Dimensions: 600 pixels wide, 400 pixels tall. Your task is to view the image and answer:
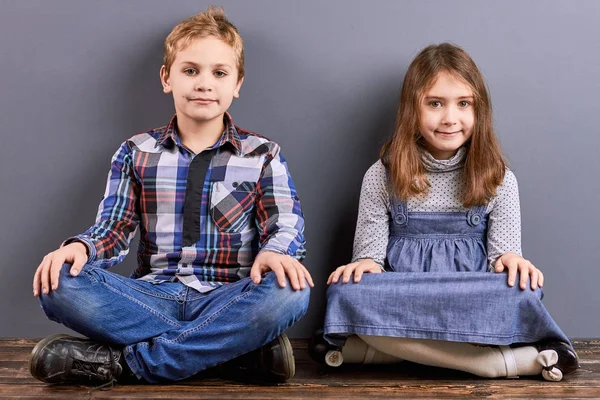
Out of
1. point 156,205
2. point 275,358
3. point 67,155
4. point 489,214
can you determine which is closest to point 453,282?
point 489,214

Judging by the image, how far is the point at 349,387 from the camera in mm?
1331

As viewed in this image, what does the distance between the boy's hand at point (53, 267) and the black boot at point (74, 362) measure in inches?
3.9

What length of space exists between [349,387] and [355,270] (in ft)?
0.79

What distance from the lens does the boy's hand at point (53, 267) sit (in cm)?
128

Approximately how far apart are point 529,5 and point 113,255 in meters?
1.07

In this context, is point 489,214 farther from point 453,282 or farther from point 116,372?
point 116,372

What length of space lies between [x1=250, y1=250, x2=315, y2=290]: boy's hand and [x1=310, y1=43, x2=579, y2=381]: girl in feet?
0.40

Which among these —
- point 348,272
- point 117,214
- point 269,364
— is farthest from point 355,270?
point 117,214

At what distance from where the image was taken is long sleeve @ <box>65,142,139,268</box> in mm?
1450

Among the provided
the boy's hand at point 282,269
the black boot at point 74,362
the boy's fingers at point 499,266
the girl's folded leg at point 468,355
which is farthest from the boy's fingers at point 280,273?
the boy's fingers at point 499,266

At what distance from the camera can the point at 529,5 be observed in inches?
64.9

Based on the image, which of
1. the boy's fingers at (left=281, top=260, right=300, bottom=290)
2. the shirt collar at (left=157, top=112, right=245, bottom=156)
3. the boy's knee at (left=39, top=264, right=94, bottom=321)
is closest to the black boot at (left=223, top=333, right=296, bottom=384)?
the boy's fingers at (left=281, top=260, right=300, bottom=290)

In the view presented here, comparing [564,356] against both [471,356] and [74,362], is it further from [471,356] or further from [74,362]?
[74,362]

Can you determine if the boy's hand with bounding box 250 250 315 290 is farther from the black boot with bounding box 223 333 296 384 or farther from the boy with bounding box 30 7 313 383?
the black boot with bounding box 223 333 296 384
